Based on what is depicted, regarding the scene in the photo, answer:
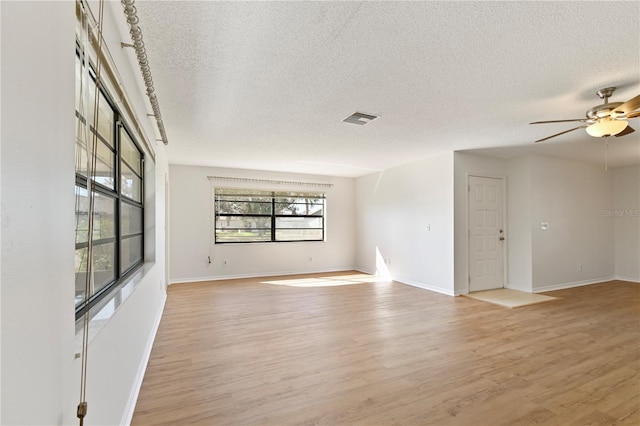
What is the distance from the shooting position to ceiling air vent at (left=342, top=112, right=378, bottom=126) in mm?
3214

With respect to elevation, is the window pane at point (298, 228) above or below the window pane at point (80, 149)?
below

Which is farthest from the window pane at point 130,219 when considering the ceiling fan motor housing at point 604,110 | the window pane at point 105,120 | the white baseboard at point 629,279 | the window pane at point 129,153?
the white baseboard at point 629,279

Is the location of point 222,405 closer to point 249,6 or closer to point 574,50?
point 249,6

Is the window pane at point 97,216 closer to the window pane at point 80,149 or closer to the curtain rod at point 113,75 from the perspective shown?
the window pane at point 80,149

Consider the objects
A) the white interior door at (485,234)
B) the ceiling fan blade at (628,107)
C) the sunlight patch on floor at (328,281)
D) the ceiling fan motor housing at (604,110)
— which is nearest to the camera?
the ceiling fan blade at (628,107)

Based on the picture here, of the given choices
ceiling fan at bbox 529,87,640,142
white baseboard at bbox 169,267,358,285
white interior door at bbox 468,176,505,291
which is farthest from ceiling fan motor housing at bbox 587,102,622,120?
white baseboard at bbox 169,267,358,285

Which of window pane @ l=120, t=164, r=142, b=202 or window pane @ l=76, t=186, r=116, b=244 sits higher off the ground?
window pane @ l=120, t=164, r=142, b=202

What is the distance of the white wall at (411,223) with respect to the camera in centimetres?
509

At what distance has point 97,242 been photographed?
1.68 m

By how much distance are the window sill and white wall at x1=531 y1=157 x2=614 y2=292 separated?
587 centimetres

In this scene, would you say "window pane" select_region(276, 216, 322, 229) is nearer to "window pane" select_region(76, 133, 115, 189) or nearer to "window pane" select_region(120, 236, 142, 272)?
"window pane" select_region(120, 236, 142, 272)

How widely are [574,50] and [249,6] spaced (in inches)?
82.4

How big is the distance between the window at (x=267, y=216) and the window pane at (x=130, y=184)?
3.24 metres

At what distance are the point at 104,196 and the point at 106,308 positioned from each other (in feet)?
2.22
